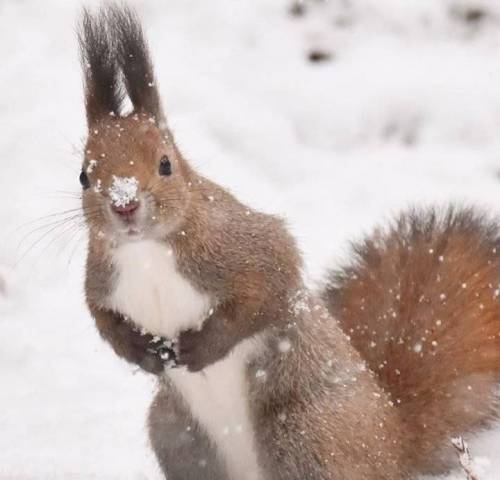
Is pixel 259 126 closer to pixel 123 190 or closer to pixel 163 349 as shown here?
pixel 163 349

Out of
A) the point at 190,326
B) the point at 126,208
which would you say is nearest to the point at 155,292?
the point at 190,326

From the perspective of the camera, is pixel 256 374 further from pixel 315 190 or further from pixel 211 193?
pixel 315 190

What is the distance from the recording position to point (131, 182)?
9.12ft

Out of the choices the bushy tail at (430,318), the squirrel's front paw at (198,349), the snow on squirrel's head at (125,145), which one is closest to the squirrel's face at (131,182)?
the snow on squirrel's head at (125,145)

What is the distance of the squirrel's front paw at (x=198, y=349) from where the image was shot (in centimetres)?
296

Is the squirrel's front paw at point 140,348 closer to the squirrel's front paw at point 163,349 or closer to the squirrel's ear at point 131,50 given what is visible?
the squirrel's front paw at point 163,349

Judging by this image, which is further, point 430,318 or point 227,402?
point 430,318

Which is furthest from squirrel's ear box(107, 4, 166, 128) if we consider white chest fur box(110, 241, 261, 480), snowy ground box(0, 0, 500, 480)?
snowy ground box(0, 0, 500, 480)

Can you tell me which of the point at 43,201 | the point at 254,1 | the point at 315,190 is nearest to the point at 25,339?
the point at 43,201

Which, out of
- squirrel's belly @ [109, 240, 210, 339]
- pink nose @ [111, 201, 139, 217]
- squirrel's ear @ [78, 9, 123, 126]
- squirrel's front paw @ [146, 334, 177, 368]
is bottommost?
squirrel's front paw @ [146, 334, 177, 368]

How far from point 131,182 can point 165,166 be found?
20 cm

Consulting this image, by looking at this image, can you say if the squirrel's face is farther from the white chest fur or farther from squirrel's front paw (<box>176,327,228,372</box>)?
squirrel's front paw (<box>176,327,228,372</box>)

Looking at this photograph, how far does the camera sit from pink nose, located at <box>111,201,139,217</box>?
2711mm

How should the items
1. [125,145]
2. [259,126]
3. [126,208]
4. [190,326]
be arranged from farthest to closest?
[259,126], [190,326], [125,145], [126,208]
